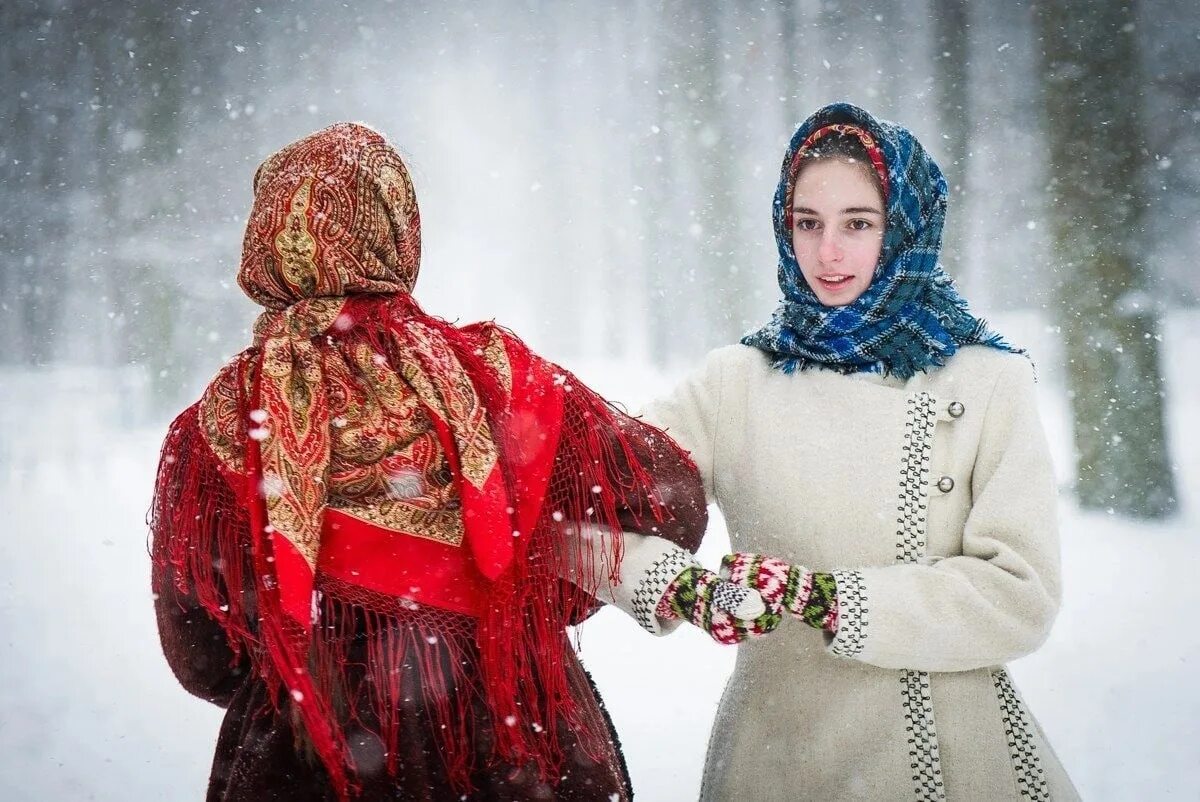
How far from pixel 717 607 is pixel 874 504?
15.1 inches

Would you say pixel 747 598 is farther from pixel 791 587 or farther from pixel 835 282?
pixel 835 282

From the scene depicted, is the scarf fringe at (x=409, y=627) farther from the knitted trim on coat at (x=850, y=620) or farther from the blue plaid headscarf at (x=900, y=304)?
the blue plaid headscarf at (x=900, y=304)

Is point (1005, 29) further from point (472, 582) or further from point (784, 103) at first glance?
point (472, 582)

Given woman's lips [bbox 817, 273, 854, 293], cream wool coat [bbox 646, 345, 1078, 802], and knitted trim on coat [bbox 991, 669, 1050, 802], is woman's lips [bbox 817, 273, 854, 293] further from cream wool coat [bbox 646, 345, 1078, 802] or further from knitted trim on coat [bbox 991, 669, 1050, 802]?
knitted trim on coat [bbox 991, 669, 1050, 802]

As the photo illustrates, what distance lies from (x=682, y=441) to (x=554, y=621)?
1.58 feet

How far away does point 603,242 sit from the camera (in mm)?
8406

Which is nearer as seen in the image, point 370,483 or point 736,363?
point 370,483

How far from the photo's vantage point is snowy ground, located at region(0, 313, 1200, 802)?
Result: 3.15 m

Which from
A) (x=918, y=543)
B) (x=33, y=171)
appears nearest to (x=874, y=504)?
(x=918, y=543)

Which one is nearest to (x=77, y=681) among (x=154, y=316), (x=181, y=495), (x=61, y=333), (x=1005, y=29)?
(x=181, y=495)

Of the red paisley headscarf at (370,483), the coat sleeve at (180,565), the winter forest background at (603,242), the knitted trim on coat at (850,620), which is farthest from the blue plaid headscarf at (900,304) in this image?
the coat sleeve at (180,565)

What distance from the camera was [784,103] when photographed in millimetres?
7008

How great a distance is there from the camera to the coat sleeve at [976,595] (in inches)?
57.0

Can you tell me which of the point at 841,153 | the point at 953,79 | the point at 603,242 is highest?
the point at 953,79
